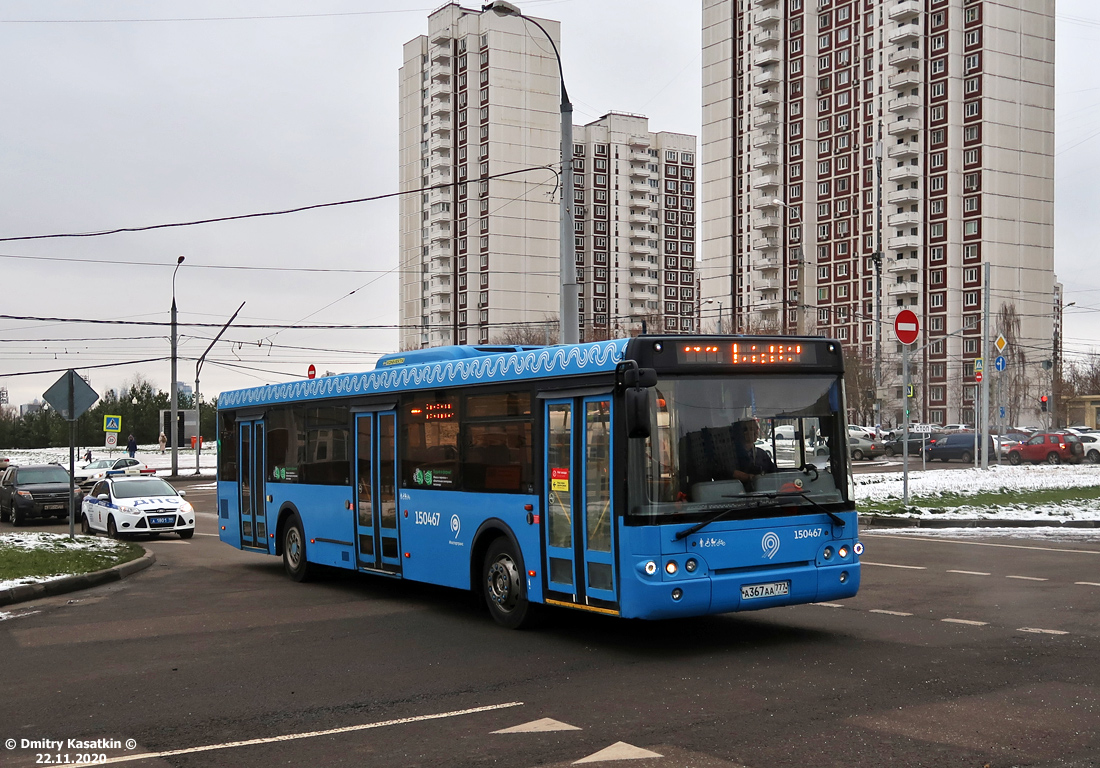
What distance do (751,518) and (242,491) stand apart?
402 inches

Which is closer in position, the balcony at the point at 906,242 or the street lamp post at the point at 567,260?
the street lamp post at the point at 567,260

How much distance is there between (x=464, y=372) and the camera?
1168cm

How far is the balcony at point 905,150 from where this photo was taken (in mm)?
95688

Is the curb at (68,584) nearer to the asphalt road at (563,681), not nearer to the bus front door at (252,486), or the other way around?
the asphalt road at (563,681)

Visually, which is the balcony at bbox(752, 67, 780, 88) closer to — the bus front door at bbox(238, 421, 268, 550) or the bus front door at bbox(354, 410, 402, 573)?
the bus front door at bbox(238, 421, 268, 550)

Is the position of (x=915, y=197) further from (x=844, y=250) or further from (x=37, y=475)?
(x=37, y=475)

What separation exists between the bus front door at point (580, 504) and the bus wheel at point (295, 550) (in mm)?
6135

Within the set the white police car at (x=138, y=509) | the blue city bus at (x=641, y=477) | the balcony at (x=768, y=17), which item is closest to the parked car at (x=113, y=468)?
the white police car at (x=138, y=509)

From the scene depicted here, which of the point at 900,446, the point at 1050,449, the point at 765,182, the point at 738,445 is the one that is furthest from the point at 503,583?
the point at 765,182

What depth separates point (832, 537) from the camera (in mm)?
9922

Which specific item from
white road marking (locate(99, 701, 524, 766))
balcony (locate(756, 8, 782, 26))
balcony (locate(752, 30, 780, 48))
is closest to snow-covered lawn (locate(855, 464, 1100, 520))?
white road marking (locate(99, 701, 524, 766))

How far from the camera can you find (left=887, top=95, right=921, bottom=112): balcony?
95.3 meters

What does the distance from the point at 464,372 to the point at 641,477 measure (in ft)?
10.2

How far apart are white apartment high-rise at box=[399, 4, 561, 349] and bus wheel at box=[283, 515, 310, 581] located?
9733 centimetres
